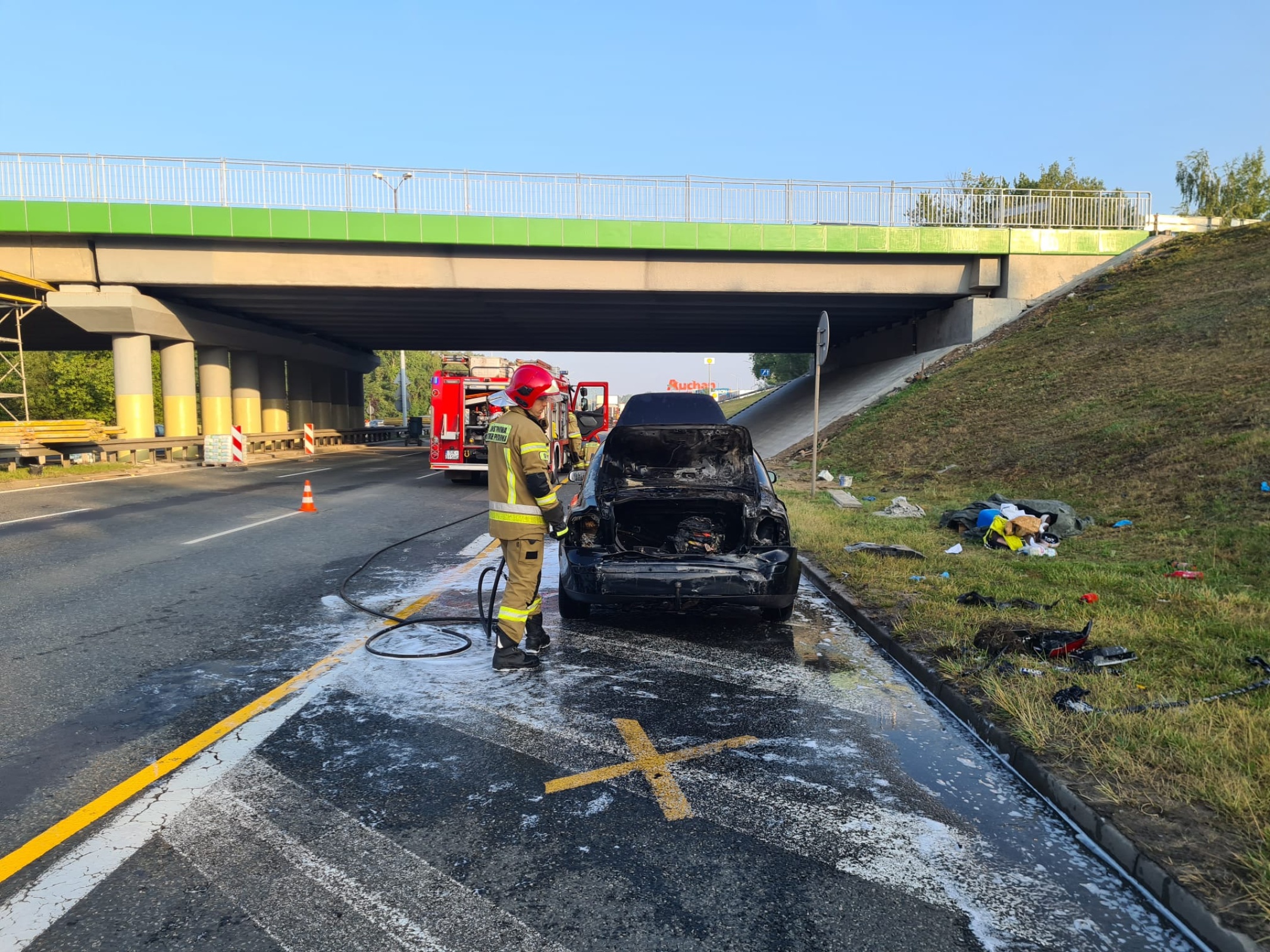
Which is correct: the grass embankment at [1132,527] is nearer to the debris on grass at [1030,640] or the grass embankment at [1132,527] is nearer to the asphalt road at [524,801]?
the debris on grass at [1030,640]

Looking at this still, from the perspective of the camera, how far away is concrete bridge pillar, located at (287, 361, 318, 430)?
41.5 metres

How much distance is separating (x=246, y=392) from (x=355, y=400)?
51.8 feet

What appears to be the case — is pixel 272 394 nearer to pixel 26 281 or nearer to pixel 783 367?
pixel 26 281

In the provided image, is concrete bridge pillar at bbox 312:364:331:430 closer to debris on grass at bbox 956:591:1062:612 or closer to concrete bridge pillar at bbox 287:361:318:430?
concrete bridge pillar at bbox 287:361:318:430

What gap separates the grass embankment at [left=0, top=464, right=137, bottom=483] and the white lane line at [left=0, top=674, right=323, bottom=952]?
59.3ft

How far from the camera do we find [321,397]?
45344 millimetres

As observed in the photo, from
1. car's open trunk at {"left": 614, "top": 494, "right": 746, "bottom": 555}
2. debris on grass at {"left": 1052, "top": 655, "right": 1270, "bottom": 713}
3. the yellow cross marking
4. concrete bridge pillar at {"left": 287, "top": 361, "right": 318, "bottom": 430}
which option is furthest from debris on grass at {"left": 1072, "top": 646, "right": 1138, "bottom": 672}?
concrete bridge pillar at {"left": 287, "top": 361, "right": 318, "bottom": 430}

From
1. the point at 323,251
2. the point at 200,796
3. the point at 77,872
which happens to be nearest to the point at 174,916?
the point at 77,872

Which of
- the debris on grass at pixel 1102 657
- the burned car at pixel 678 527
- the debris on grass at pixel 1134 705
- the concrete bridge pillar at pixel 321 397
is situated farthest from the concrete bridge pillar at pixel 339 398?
the debris on grass at pixel 1134 705

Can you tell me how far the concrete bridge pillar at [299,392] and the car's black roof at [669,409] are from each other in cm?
3602

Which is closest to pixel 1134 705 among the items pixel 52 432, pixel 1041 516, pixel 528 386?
pixel 528 386

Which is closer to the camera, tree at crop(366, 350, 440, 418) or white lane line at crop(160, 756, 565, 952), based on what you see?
white lane line at crop(160, 756, 565, 952)

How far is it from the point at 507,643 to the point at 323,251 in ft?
71.5

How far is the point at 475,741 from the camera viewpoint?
13.6 feet
